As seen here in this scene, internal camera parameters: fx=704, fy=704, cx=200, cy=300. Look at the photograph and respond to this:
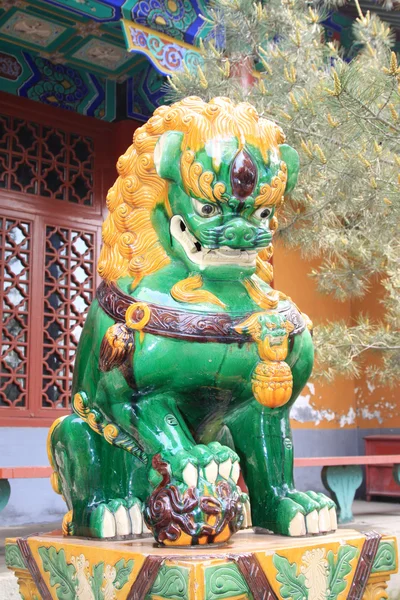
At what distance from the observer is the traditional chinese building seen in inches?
158

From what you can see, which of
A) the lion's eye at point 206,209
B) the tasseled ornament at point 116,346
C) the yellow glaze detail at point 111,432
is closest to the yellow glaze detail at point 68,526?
the yellow glaze detail at point 111,432

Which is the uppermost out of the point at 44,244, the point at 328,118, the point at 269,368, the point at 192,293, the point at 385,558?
the point at 44,244

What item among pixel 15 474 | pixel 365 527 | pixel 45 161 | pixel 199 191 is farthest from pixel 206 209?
pixel 45 161

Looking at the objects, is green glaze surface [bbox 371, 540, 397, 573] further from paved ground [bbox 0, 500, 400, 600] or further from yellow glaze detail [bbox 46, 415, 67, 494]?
paved ground [bbox 0, 500, 400, 600]

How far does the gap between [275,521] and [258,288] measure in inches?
14.0

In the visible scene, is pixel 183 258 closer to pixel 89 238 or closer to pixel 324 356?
pixel 324 356

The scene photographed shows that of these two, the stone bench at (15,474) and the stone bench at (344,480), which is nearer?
the stone bench at (15,474)

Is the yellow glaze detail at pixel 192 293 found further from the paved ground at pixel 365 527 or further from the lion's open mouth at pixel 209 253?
the paved ground at pixel 365 527

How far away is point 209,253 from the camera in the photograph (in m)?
1.03

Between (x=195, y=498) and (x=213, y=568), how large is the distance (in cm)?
10

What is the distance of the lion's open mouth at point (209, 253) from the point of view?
1024 mm

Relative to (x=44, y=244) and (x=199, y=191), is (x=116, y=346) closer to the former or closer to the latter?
(x=199, y=191)

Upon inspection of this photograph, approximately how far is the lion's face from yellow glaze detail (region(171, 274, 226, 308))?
3 cm

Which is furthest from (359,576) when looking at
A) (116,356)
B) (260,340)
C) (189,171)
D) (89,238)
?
(89,238)
